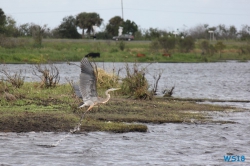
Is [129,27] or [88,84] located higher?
[129,27]

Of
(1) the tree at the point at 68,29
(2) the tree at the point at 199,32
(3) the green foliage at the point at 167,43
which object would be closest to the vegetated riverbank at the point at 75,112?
(3) the green foliage at the point at 167,43

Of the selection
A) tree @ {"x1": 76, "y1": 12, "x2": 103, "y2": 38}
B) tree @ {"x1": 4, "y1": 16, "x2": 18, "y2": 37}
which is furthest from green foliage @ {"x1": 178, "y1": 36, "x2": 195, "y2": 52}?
tree @ {"x1": 76, "y1": 12, "x2": 103, "y2": 38}

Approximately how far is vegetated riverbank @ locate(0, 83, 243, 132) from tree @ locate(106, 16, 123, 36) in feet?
198

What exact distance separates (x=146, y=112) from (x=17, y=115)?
363 centimetres

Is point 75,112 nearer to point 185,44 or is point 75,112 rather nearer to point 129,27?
point 185,44

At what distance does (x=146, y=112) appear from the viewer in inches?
589

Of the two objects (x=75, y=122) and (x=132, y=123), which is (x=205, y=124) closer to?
(x=132, y=123)

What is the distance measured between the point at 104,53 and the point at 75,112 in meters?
34.9

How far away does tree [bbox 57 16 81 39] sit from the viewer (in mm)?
74125

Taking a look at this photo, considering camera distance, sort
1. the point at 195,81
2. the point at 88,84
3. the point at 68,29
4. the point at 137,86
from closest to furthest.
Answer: the point at 88,84
the point at 137,86
the point at 195,81
the point at 68,29

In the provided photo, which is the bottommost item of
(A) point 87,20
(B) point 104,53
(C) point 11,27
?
(B) point 104,53

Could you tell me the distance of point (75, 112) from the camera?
13.9 m

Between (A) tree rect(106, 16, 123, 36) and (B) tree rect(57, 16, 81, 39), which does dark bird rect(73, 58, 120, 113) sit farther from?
(A) tree rect(106, 16, 123, 36)

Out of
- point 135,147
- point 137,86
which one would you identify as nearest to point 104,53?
point 137,86
